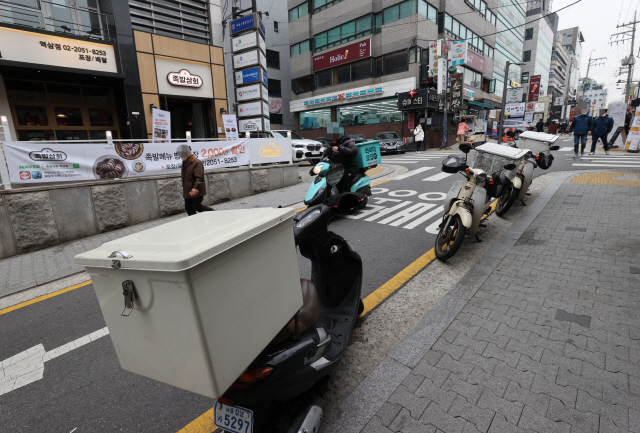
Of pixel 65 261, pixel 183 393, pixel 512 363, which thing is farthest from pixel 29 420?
pixel 65 261

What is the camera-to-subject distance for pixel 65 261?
546 cm

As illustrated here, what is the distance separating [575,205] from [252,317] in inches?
285

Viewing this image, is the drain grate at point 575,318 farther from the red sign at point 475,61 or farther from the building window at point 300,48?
the building window at point 300,48

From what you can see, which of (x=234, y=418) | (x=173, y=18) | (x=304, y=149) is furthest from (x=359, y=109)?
(x=234, y=418)

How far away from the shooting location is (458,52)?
87.9 ft

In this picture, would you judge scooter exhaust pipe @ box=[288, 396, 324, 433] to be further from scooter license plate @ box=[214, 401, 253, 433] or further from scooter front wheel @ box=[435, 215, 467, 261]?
scooter front wheel @ box=[435, 215, 467, 261]

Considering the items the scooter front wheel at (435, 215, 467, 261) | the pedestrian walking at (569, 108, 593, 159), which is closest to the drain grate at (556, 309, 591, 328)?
the scooter front wheel at (435, 215, 467, 261)

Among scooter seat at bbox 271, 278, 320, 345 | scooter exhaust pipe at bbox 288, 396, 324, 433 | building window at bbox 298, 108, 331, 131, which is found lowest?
scooter exhaust pipe at bbox 288, 396, 324, 433

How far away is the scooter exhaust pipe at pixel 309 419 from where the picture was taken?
67.9 inches

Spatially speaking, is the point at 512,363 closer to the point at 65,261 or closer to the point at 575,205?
the point at 575,205

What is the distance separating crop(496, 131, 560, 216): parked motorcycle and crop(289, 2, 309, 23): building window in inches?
1323

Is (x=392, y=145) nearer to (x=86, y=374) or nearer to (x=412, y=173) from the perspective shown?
(x=412, y=173)

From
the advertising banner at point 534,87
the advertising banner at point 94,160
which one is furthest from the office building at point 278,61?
the advertising banner at point 534,87

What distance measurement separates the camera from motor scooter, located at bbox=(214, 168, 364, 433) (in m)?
1.61
